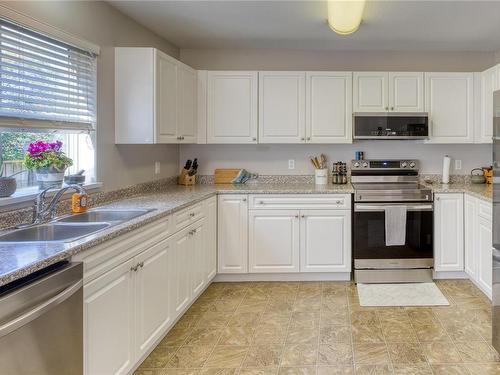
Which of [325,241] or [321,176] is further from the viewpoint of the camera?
[321,176]

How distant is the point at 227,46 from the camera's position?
4.22 m

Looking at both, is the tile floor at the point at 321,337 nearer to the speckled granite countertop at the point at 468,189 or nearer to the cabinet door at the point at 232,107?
the speckled granite countertop at the point at 468,189

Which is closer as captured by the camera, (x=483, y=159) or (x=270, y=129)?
(x=270, y=129)

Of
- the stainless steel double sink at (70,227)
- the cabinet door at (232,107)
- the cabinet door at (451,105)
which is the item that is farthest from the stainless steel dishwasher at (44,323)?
the cabinet door at (451,105)

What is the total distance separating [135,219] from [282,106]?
230 cm

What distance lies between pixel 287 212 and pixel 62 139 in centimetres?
201

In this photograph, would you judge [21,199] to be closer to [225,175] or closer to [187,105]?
[187,105]

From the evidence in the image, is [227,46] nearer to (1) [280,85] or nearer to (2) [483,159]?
(1) [280,85]

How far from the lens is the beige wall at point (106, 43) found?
2434 millimetres

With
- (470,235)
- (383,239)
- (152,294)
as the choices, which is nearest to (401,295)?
(383,239)

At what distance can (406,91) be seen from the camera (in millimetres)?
4004

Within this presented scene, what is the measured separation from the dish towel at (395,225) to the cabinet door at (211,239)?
5.20ft

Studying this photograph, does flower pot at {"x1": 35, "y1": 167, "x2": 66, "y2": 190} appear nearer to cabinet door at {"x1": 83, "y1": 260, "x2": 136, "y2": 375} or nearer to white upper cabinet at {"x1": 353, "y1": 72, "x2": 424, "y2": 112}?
cabinet door at {"x1": 83, "y1": 260, "x2": 136, "y2": 375}

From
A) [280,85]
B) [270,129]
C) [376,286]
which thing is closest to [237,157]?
[270,129]
